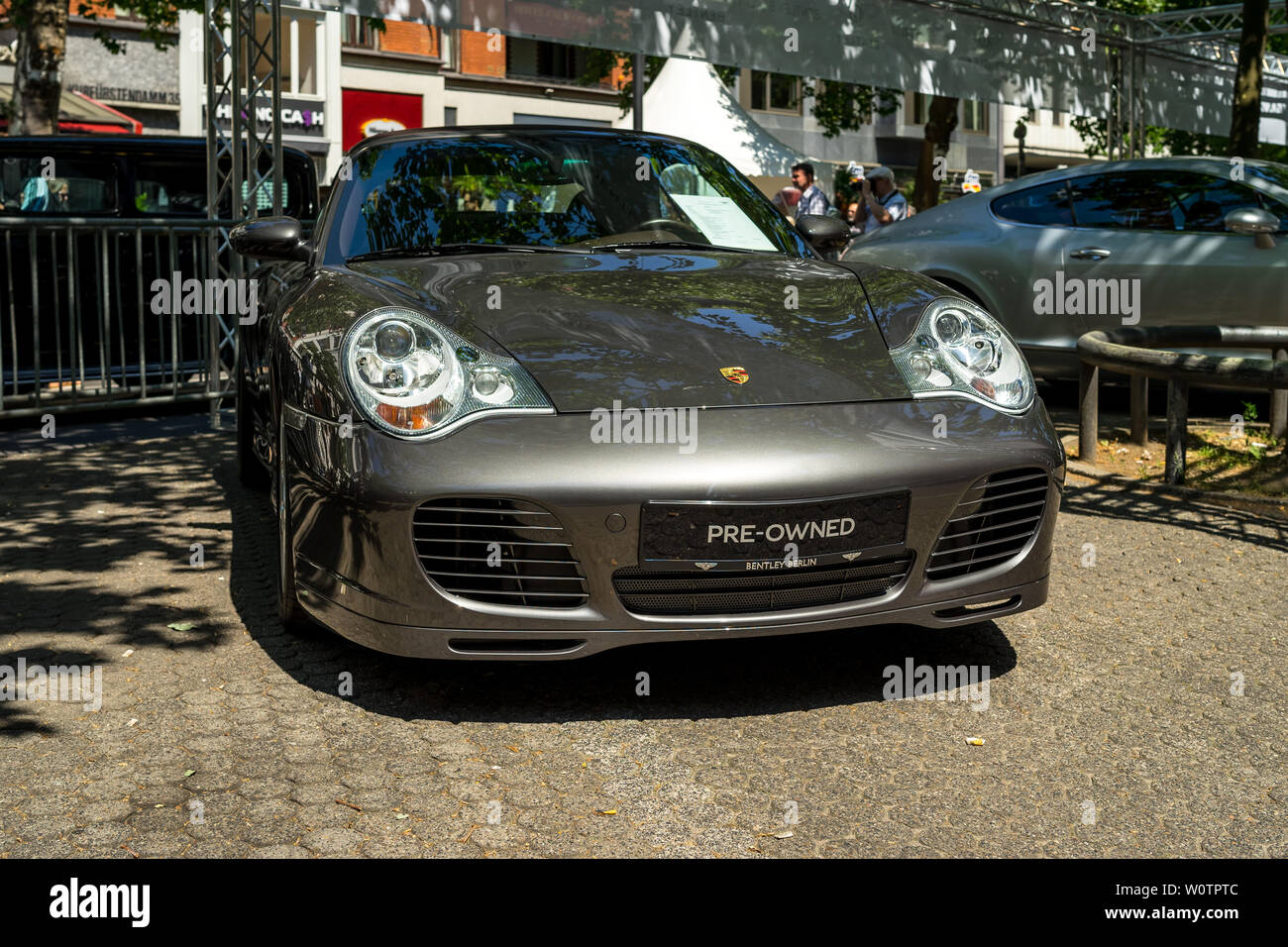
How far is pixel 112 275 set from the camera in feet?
30.7

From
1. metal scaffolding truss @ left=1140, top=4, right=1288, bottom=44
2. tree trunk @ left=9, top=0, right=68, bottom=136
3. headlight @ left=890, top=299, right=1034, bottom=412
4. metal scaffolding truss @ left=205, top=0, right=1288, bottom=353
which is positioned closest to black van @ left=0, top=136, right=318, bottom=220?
metal scaffolding truss @ left=205, top=0, right=1288, bottom=353

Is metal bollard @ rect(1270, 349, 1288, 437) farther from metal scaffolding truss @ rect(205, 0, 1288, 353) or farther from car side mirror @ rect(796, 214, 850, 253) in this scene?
metal scaffolding truss @ rect(205, 0, 1288, 353)

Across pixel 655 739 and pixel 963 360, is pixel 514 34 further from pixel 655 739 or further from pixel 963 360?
pixel 655 739

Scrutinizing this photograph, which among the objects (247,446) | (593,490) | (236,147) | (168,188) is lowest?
(247,446)

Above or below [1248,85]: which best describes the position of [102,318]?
below

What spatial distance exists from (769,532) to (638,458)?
0.35 meters

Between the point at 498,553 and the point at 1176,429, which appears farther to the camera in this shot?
the point at 1176,429

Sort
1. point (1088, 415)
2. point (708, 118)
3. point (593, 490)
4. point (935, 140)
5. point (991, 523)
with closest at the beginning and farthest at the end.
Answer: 1. point (593, 490)
2. point (991, 523)
3. point (1088, 415)
4. point (708, 118)
5. point (935, 140)

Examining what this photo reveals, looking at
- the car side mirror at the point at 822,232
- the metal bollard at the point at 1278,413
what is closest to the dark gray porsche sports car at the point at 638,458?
the car side mirror at the point at 822,232

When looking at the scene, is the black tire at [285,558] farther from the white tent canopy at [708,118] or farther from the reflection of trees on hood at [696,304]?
the white tent canopy at [708,118]

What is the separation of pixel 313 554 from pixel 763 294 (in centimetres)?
146

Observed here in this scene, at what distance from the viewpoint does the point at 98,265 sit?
8.58 metres

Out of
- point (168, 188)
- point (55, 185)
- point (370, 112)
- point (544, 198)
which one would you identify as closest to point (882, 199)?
point (168, 188)

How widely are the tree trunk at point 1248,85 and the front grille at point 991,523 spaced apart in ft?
36.2
